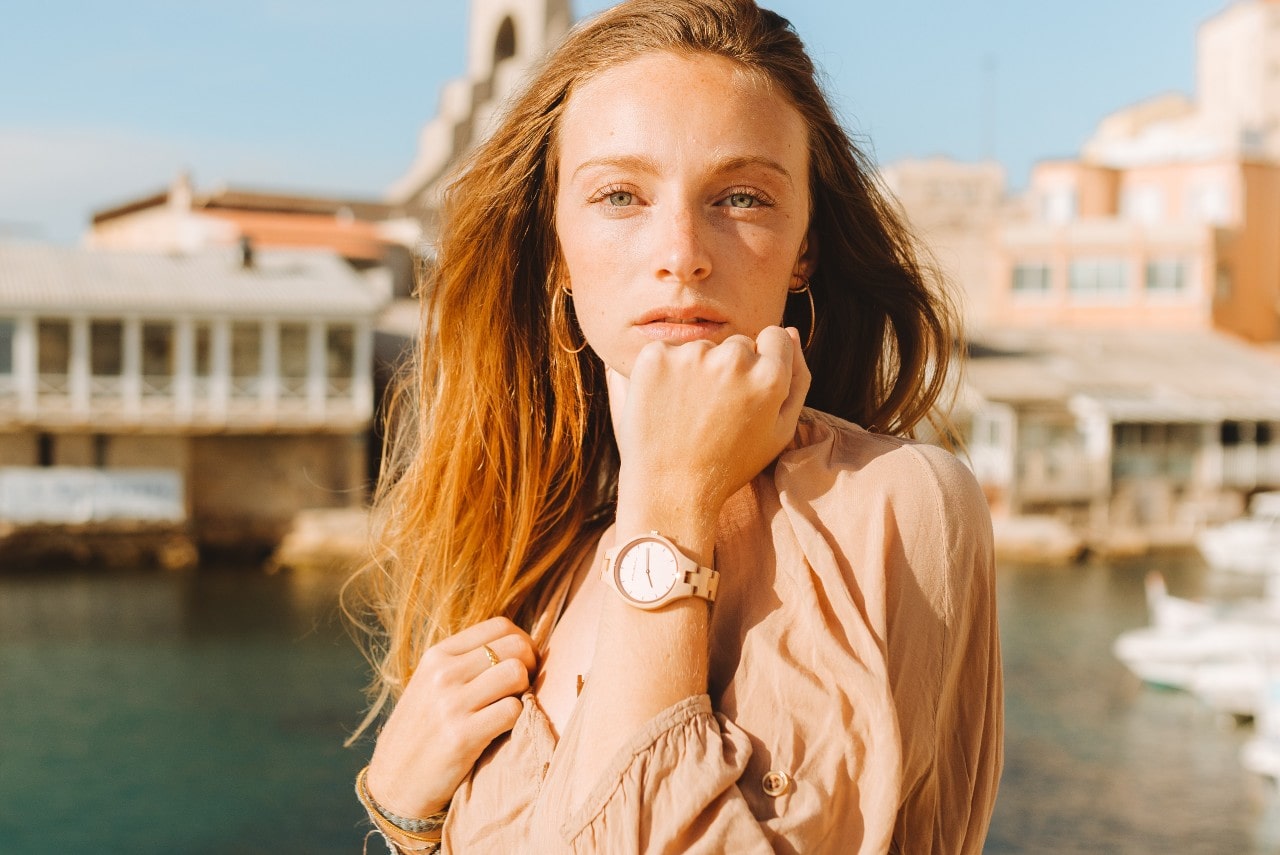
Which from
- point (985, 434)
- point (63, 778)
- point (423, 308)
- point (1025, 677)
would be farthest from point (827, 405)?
point (985, 434)

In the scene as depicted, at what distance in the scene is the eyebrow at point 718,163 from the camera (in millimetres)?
1177

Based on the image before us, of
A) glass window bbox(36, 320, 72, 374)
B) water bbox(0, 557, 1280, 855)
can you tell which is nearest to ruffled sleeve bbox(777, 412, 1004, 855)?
water bbox(0, 557, 1280, 855)

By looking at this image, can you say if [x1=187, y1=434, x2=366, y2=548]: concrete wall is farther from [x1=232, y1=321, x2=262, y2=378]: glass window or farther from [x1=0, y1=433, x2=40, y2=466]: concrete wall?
[x1=0, y1=433, x2=40, y2=466]: concrete wall

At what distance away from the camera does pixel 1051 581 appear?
25016mm

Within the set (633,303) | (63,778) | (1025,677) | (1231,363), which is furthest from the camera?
(1231,363)

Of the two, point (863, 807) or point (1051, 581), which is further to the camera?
point (1051, 581)

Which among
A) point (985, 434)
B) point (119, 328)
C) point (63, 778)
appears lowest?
point (63, 778)

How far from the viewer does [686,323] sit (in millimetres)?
1196

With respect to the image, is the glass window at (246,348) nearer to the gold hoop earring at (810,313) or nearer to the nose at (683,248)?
the gold hoop earring at (810,313)

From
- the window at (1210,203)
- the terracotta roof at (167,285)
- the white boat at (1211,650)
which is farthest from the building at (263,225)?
the window at (1210,203)

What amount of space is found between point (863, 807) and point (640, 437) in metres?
0.32

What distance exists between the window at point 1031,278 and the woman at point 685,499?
112 ft

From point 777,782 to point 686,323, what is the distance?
1.27 ft

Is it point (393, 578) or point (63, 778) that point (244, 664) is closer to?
point (63, 778)
